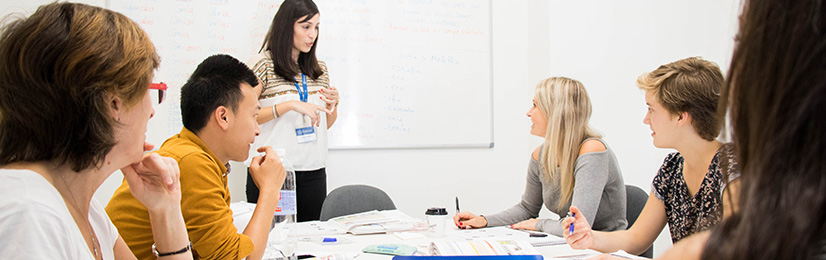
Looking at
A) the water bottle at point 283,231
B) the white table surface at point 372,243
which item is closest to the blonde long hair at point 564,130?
the white table surface at point 372,243

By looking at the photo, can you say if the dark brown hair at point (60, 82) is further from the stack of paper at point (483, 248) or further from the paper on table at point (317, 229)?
the paper on table at point (317, 229)

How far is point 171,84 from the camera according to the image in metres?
3.43

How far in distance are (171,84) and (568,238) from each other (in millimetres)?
2642

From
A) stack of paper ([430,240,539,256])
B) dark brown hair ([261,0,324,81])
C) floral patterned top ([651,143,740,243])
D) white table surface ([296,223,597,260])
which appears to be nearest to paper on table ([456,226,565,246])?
white table surface ([296,223,597,260])

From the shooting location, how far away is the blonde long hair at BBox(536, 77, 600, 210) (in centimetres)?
244

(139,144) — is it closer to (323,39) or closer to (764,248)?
(764,248)

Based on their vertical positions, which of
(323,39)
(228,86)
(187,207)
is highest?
(323,39)

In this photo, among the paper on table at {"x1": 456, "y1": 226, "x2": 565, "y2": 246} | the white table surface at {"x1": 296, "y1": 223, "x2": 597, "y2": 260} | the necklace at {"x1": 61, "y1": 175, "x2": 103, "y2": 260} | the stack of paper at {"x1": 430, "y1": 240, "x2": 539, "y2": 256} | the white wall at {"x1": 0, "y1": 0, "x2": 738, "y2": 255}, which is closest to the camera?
the necklace at {"x1": 61, "y1": 175, "x2": 103, "y2": 260}

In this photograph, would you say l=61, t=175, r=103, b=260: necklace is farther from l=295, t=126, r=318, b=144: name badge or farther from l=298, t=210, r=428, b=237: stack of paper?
l=295, t=126, r=318, b=144: name badge

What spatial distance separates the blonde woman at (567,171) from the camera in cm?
231

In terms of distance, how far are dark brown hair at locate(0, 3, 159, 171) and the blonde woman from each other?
1583mm

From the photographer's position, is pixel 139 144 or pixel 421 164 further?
pixel 421 164

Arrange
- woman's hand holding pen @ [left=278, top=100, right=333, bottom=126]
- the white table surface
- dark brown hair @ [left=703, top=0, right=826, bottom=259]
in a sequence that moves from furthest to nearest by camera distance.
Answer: woman's hand holding pen @ [left=278, top=100, right=333, bottom=126], the white table surface, dark brown hair @ [left=703, top=0, right=826, bottom=259]

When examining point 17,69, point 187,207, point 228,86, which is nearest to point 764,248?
point 17,69
